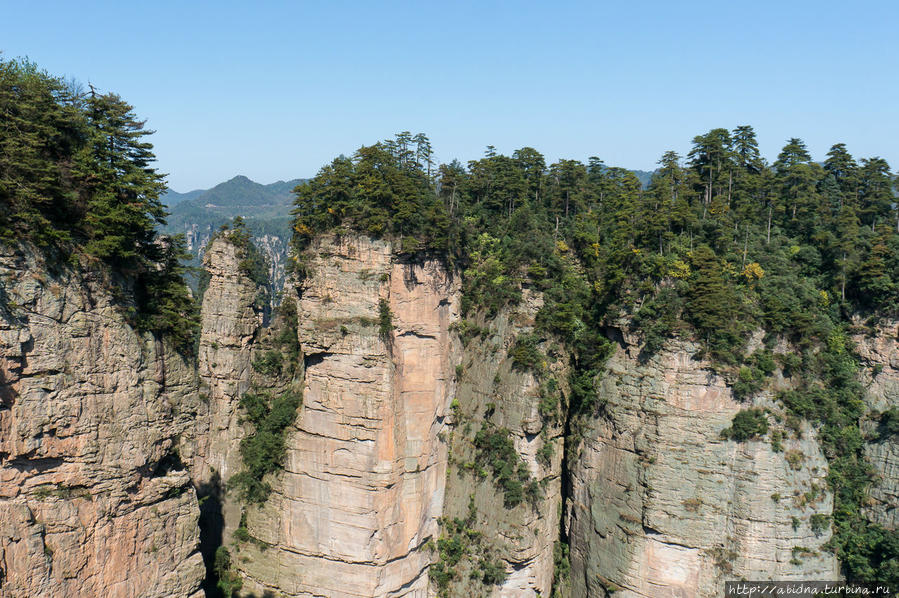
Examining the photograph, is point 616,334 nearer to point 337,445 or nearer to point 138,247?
point 337,445

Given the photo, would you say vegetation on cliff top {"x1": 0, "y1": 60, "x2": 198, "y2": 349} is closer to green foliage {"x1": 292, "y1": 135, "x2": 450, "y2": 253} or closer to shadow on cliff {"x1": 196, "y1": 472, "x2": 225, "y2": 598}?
green foliage {"x1": 292, "y1": 135, "x2": 450, "y2": 253}

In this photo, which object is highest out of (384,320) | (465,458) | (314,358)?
(384,320)

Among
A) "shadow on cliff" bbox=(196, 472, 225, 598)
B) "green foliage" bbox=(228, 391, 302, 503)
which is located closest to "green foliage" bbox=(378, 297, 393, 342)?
"green foliage" bbox=(228, 391, 302, 503)

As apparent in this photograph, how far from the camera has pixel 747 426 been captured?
3070 cm

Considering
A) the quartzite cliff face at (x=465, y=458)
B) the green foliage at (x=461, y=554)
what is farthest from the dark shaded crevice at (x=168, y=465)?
the green foliage at (x=461, y=554)

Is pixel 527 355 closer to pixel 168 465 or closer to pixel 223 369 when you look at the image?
pixel 223 369

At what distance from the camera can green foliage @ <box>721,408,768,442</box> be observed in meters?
30.7

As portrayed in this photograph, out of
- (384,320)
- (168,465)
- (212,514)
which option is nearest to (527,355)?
(384,320)

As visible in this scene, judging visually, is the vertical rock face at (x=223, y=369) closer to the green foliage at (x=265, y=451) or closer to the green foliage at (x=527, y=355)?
→ the green foliage at (x=265, y=451)

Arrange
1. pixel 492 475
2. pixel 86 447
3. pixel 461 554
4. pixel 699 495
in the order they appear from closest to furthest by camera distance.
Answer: pixel 86 447
pixel 699 495
pixel 492 475
pixel 461 554

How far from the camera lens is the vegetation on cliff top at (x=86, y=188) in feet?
57.3

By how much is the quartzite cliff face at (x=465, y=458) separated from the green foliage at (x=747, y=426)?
41cm

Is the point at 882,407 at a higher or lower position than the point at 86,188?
lower

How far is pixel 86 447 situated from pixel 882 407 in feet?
134
